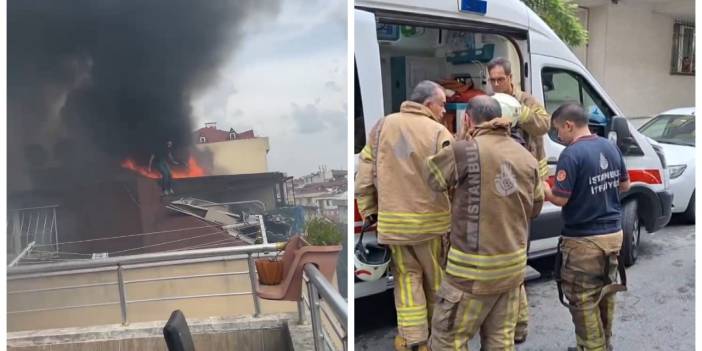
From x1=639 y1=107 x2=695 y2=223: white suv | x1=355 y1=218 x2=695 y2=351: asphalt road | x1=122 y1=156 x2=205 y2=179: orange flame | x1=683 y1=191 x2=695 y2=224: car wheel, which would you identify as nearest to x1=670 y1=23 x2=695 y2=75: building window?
x1=639 y1=107 x2=695 y2=223: white suv

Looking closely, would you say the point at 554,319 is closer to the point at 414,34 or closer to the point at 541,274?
the point at 541,274

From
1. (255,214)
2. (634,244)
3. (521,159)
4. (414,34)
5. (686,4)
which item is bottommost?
(634,244)

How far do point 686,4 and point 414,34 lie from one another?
23.0ft

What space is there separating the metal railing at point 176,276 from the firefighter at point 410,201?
33 centimetres

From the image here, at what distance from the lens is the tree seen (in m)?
6.57

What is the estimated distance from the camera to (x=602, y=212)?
247cm

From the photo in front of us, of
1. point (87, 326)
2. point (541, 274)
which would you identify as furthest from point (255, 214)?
point (541, 274)

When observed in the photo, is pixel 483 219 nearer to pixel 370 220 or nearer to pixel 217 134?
pixel 370 220

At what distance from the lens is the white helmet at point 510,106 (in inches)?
102

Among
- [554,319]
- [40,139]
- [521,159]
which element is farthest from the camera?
[554,319]

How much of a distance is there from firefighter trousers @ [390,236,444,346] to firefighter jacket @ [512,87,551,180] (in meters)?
0.64

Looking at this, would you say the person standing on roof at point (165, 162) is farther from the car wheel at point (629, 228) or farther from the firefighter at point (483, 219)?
the car wheel at point (629, 228)

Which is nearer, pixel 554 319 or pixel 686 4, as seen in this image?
pixel 554 319

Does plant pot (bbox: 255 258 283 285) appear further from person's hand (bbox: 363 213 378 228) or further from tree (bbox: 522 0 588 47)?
tree (bbox: 522 0 588 47)
